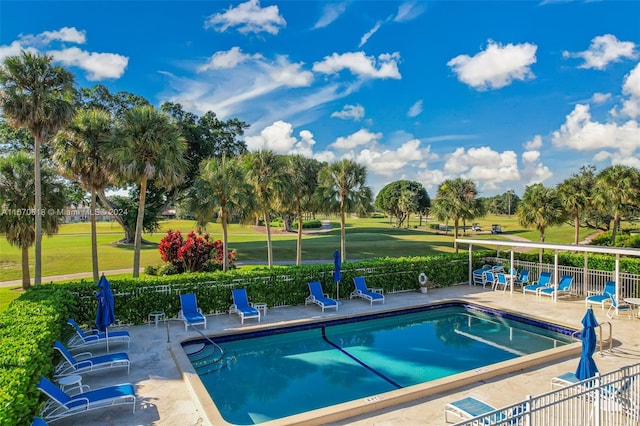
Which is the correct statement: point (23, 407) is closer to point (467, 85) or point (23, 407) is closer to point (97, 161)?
point (97, 161)

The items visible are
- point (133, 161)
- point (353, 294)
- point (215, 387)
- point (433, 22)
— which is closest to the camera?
point (215, 387)

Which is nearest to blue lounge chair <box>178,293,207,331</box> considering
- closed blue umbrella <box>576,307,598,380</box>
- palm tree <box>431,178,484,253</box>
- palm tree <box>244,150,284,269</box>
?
palm tree <box>244,150,284,269</box>

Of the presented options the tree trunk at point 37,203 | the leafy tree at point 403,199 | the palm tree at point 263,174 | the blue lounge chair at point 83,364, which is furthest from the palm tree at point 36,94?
the leafy tree at point 403,199

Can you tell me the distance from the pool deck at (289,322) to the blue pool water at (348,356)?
60 cm

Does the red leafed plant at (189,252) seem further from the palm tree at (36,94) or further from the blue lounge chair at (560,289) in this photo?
the blue lounge chair at (560,289)

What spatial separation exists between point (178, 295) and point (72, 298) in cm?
312

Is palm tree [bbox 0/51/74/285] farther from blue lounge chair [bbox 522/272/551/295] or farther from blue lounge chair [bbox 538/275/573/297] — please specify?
blue lounge chair [bbox 538/275/573/297]

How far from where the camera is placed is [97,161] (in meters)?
16.7

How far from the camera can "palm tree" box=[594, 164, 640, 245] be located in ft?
94.7

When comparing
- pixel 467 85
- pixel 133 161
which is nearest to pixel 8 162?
pixel 133 161

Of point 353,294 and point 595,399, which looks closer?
point 595,399

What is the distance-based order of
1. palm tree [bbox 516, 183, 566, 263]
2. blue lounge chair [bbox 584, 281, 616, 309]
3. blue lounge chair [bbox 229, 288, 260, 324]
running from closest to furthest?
blue lounge chair [bbox 229, 288, 260, 324] < blue lounge chair [bbox 584, 281, 616, 309] < palm tree [bbox 516, 183, 566, 263]

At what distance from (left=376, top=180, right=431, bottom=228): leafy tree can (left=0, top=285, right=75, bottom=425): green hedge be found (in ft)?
232

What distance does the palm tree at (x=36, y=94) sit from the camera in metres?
13.9
